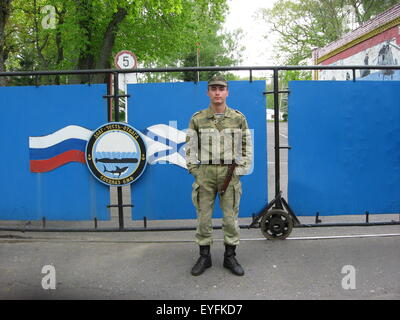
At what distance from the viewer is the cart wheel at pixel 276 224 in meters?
4.69

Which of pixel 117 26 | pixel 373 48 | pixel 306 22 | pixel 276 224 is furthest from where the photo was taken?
pixel 306 22

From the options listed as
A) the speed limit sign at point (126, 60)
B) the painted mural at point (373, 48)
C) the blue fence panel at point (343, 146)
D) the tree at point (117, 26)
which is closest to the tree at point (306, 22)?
the painted mural at point (373, 48)

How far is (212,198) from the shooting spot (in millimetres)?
4004

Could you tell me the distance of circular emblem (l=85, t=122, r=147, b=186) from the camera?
4.78 m

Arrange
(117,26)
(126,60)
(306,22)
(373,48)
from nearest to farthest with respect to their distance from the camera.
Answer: (126,60)
(373,48)
(117,26)
(306,22)

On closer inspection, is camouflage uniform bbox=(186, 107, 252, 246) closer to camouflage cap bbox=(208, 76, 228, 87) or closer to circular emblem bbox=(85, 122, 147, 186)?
camouflage cap bbox=(208, 76, 228, 87)

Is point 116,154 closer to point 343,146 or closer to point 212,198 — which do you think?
point 212,198

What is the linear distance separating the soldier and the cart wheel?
85 centimetres

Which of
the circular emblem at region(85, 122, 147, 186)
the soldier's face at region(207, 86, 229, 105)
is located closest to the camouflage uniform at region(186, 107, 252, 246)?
the soldier's face at region(207, 86, 229, 105)

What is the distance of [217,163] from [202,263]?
1076mm

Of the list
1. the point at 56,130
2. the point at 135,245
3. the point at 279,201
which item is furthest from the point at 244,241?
the point at 56,130

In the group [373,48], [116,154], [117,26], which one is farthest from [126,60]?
[373,48]

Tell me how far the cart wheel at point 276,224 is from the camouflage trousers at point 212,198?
2.77 feet

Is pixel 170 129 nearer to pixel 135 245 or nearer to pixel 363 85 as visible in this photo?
pixel 135 245
